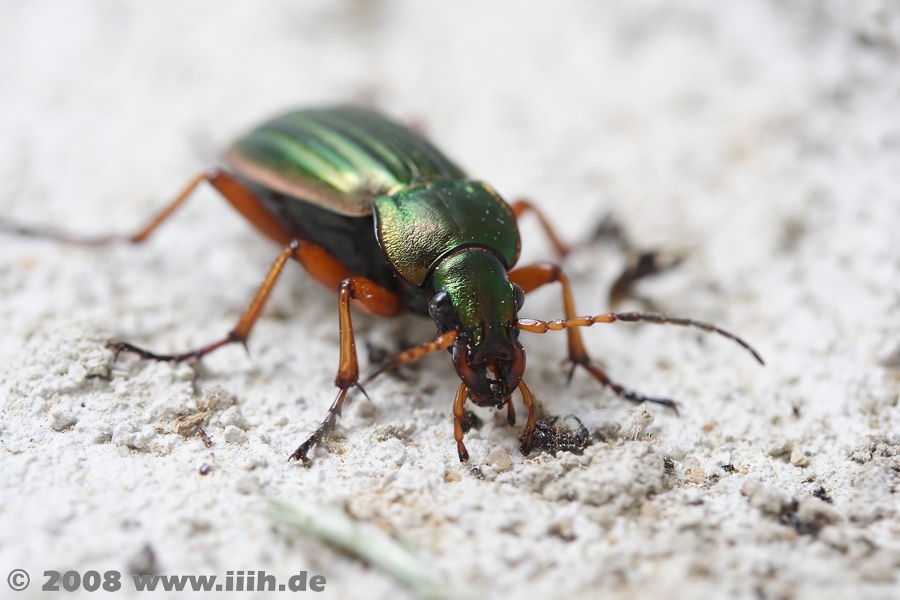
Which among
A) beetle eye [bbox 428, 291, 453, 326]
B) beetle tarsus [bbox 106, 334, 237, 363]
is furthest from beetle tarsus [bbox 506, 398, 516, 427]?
beetle tarsus [bbox 106, 334, 237, 363]

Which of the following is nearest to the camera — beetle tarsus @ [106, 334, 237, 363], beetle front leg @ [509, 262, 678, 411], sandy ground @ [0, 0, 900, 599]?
sandy ground @ [0, 0, 900, 599]

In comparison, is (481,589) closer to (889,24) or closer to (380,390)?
(380,390)

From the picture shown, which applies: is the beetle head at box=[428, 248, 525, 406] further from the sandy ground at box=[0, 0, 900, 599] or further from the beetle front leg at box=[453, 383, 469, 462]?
the sandy ground at box=[0, 0, 900, 599]

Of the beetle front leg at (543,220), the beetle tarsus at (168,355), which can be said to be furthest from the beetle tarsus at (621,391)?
the beetle tarsus at (168,355)

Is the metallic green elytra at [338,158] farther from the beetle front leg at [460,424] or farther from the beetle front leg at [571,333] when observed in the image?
the beetle front leg at [460,424]

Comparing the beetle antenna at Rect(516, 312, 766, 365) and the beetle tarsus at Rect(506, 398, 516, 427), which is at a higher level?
the beetle antenna at Rect(516, 312, 766, 365)

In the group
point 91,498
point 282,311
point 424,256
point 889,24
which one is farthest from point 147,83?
point 889,24
